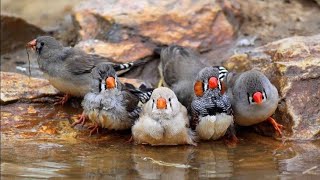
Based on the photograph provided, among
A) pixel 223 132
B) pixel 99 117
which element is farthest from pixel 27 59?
pixel 223 132

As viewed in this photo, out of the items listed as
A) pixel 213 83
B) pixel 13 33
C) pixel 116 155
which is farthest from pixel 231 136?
pixel 13 33

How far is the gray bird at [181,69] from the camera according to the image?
28.4 feet

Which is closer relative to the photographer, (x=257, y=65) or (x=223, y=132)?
(x=223, y=132)

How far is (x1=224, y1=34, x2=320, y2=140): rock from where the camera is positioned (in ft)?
26.3

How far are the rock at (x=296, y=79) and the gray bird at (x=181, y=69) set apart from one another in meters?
0.52

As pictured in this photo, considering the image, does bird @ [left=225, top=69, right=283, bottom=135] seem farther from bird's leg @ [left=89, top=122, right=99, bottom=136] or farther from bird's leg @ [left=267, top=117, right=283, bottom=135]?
bird's leg @ [left=89, top=122, right=99, bottom=136]

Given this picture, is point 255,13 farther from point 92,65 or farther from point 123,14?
point 92,65

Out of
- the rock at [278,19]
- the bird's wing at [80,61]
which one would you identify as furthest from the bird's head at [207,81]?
the rock at [278,19]

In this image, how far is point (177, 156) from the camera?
24.8 ft

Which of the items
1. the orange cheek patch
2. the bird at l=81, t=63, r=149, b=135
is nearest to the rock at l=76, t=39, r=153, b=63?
the bird at l=81, t=63, r=149, b=135

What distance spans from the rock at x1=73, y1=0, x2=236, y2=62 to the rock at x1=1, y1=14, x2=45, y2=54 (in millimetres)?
840

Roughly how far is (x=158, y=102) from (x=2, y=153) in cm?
154

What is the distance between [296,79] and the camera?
8.26 meters

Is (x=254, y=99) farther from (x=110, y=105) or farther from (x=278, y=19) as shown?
(x=278, y=19)
